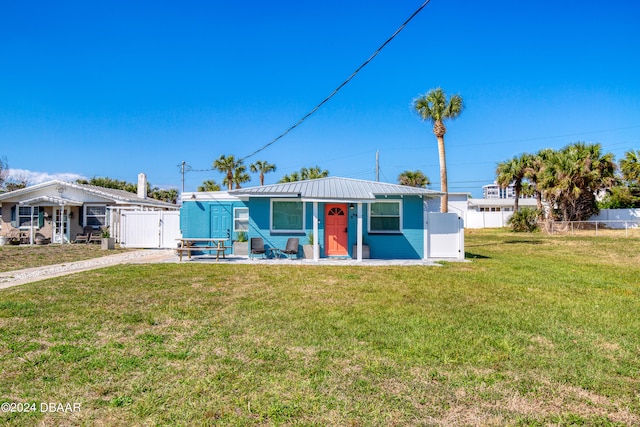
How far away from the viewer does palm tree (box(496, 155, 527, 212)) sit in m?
39.2

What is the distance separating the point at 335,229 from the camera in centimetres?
1513

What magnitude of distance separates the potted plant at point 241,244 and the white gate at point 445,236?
283 inches

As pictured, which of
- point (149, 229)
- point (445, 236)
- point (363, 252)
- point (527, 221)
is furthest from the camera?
point (527, 221)

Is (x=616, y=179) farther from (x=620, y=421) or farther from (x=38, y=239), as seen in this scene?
(x=38, y=239)

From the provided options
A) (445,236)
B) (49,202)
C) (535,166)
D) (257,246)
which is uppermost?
(535,166)

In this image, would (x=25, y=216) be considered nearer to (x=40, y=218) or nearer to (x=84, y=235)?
(x=40, y=218)

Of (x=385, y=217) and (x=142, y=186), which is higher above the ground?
(x=142, y=186)

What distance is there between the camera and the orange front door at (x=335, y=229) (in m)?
15.1

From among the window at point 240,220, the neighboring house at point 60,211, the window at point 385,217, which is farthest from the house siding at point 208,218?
the neighboring house at point 60,211

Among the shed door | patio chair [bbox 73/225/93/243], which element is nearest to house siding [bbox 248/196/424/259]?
the shed door

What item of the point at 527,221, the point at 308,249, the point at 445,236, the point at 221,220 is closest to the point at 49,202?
the point at 221,220

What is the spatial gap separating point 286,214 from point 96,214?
14.4m

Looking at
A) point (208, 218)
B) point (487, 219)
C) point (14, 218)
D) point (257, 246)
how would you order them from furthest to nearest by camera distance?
point (487, 219) < point (14, 218) < point (208, 218) < point (257, 246)

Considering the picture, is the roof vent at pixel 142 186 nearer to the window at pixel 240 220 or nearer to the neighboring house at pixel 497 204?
the window at pixel 240 220
